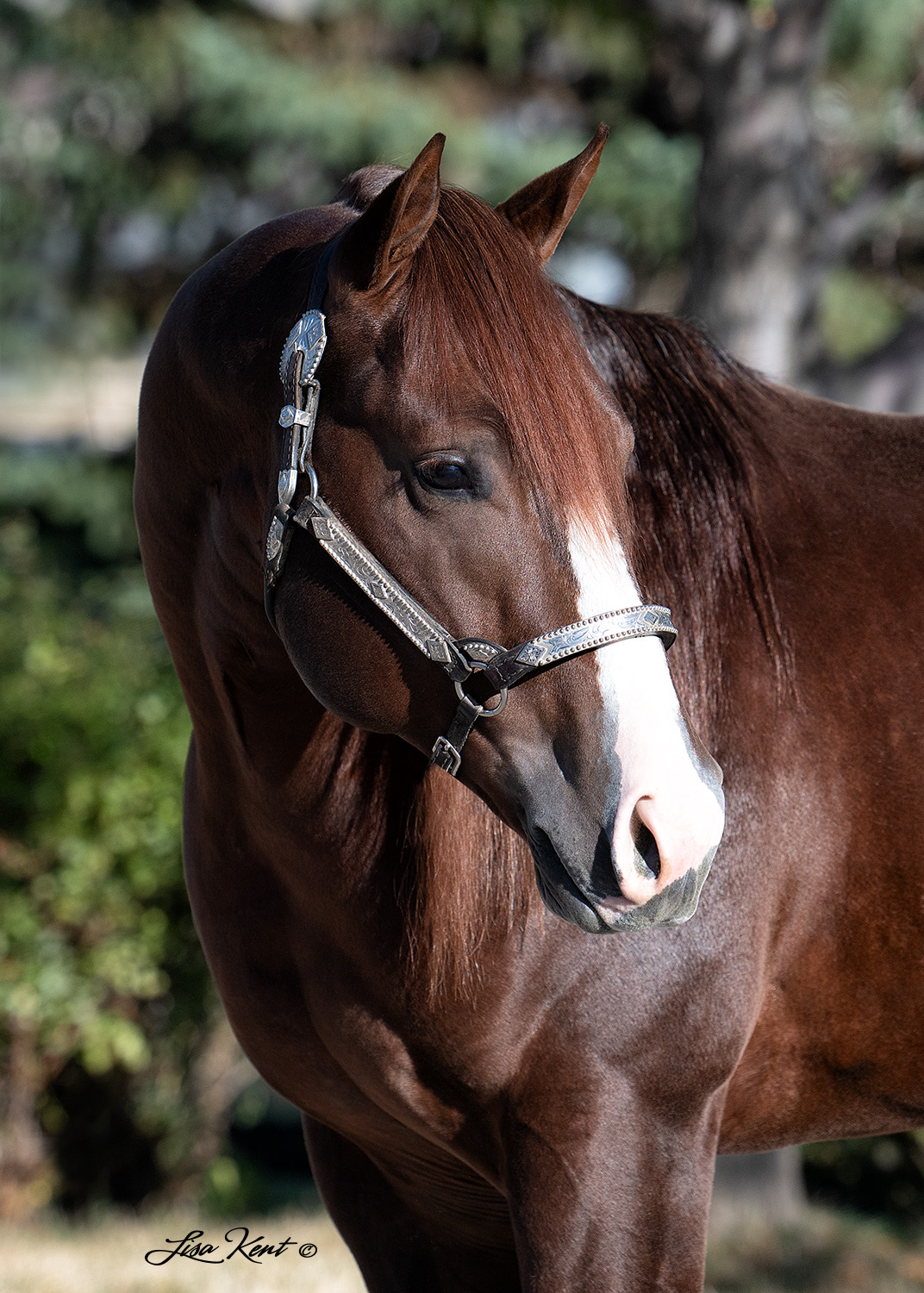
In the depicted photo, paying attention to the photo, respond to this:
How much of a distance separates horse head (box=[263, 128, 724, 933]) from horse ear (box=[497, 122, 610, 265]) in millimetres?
219

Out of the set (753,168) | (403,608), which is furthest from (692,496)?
(753,168)

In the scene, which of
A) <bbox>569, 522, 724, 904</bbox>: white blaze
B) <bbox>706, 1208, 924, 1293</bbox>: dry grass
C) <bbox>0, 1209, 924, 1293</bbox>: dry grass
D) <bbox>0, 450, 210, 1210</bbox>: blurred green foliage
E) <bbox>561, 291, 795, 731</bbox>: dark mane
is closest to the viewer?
<bbox>569, 522, 724, 904</bbox>: white blaze

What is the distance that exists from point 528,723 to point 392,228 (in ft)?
2.10

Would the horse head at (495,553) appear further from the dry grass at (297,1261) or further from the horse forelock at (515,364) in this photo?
the dry grass at (297,1261)

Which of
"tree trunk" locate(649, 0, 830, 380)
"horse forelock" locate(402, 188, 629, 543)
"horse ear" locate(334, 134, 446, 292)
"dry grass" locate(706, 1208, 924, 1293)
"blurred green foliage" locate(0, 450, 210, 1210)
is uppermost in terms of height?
"tree trunk" locate(649, 0, 830, 380)

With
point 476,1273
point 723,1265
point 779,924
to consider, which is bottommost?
point 723,1265

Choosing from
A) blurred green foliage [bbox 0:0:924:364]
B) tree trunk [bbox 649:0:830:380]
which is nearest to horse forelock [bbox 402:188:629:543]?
tree trunk [bbox 649:0:830:380]

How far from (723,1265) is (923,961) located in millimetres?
3173

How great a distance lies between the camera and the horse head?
139 cm

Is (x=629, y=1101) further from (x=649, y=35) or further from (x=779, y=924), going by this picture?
(x=649, y=35)

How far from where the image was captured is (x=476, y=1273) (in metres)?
2.20

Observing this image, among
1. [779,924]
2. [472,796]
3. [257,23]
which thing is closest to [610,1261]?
[779,924]

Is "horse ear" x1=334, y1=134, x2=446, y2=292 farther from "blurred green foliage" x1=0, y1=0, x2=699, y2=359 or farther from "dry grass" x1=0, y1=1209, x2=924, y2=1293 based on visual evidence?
"blurred green foliage" x1=0, y1=0, x2=699, y2=359

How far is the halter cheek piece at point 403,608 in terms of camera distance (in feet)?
4.64
